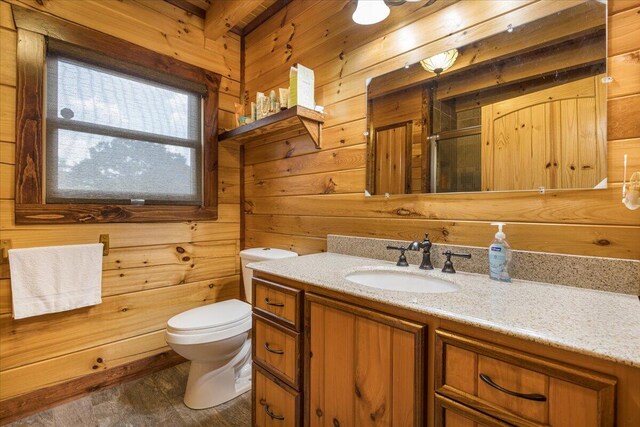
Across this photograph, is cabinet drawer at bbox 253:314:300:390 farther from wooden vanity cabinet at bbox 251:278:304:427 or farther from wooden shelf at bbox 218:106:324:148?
wooden shelf at bbox 218:106:324:148

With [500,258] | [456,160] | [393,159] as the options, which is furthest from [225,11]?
[500,258]

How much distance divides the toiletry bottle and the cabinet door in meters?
0.47

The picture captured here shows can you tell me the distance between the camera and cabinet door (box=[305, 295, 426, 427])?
85cm

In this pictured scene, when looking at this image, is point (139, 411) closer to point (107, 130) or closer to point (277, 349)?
point (277, 349)

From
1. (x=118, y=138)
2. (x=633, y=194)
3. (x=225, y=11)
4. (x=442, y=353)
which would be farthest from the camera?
(x=225, y=11)

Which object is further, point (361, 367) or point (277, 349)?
point (277, 349)

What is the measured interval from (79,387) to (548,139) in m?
2.68

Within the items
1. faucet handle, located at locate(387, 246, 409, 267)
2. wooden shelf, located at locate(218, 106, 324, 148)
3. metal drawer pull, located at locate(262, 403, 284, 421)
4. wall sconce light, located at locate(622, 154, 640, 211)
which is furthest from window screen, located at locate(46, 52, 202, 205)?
wall sconce light, located at locate(622, 154, 640, 211)

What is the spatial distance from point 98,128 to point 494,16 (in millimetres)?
2160

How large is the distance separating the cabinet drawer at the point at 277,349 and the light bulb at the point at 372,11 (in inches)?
59.3

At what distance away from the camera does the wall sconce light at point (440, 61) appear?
1329 millimetres

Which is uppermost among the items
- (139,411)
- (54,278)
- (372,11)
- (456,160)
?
(372,11)

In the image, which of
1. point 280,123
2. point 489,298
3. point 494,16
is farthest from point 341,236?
point 494,16

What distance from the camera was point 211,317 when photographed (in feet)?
5.53
